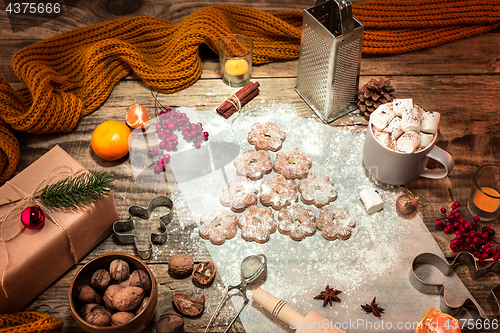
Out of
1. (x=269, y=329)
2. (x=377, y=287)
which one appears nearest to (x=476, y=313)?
(x=377, y=287)

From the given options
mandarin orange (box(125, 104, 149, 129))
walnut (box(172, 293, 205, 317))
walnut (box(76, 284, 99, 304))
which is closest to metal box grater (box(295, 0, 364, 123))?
mandarin orange (box(125, 104, 149, 129))

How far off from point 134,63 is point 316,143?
971mm

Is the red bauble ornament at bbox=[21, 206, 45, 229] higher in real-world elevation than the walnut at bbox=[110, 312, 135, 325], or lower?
higher

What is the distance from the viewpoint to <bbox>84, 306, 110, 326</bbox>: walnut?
1378 mm

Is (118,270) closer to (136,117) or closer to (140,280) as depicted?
(140,280)

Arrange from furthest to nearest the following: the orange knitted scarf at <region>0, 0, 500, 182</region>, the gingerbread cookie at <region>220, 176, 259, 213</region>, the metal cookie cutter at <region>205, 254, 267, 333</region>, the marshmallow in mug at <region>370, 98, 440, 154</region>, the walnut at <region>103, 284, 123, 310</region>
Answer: the orange knitted scarf at <region>0, 0, 500, 182</region>, the gingerbread cookie at <region>220, 176, 259, 213</region>, the marshmallow in mug at <region>370, 98, 440, 154</region>, the metal cookie cutter at <region>205, 254, 267, 333</region>, the walnut at <region>103, 284, 123, 310</region>

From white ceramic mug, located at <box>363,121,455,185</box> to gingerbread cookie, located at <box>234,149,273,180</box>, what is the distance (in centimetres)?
44

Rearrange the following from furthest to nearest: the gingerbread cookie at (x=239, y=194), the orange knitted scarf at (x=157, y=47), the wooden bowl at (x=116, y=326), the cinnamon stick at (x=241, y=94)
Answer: the cinnamon stick at (x=241, y=94) < the orange knitted scarf at (x=157, y=47) < the gingerbread cookie at (x=239, y=194) < the wooden bowl at (x=116, y=326)

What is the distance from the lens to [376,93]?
6.69 ft

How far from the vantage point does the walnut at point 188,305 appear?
1.56 metres

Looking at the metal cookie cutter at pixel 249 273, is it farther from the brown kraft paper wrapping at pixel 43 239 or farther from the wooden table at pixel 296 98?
the brown kraft paper wrapping at pixel 43 239

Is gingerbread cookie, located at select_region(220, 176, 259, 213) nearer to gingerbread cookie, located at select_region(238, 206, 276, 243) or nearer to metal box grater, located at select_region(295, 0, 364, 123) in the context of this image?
gingerbread cookie, located at select_region(238, 206, 276, 243)

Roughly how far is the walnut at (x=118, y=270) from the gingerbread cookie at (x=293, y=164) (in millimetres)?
786

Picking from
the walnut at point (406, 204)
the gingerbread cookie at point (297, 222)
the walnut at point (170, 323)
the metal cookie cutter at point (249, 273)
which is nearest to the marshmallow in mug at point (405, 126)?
the walnut at point (406, 204)
